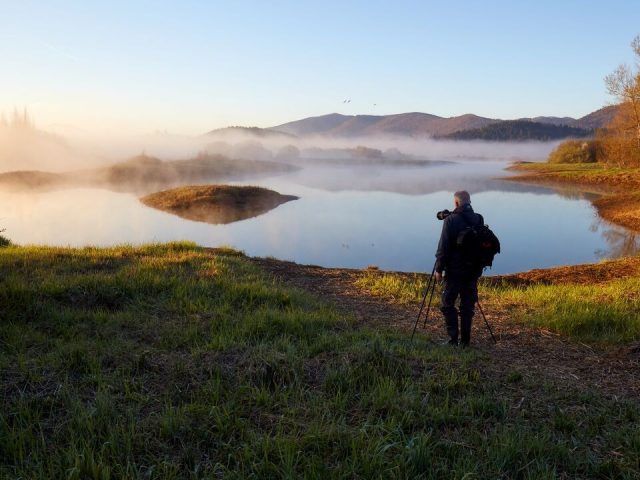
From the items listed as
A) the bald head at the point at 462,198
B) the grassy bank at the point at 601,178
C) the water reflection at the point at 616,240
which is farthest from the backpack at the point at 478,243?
the grassy bank at the point at 601,178

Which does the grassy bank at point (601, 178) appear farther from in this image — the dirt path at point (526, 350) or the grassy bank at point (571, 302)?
the dirt path at point (526, 350)

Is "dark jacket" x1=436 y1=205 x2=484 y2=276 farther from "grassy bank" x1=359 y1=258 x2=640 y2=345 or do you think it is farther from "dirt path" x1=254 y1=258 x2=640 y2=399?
"grassy bank" x1=359 y1=258 x2=640 y2=345

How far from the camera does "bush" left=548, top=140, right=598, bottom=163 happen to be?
306 feet

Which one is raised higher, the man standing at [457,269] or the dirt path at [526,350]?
the man standing at [457,269]

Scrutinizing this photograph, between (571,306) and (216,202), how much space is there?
3612 centimetres

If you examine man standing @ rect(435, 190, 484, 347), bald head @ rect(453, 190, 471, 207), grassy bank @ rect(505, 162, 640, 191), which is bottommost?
man standing @ rect(435, 190, 484, 347)

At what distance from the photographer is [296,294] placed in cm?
1119

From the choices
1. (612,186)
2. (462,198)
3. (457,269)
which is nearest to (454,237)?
(457,269)

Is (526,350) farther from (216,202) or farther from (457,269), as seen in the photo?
(216,202)

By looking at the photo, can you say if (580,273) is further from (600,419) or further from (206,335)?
(206,335)

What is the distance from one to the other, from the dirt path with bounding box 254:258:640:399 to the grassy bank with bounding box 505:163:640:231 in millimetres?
28896

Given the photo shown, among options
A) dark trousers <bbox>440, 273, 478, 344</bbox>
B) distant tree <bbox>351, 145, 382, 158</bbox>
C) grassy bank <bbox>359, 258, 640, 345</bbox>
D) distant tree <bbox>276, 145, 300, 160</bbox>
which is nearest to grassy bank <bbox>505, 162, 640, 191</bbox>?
grassy bank <bbox>359, 258, 640, 345</bbox>

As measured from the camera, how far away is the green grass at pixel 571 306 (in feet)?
30.2

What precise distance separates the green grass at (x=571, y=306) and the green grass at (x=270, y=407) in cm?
336
